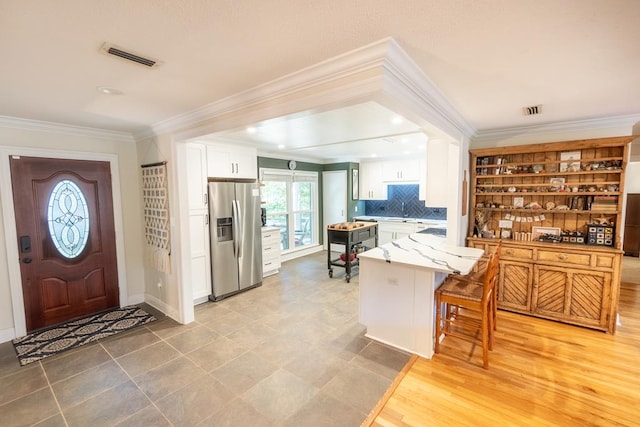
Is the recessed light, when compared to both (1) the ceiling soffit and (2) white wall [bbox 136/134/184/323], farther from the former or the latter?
(2) white wall [bbox 136/134/184/323]

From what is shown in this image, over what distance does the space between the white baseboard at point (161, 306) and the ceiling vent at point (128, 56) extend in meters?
2.79

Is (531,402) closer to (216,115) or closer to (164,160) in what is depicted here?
(216,115)

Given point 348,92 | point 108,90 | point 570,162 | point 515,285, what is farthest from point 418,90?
point 515,285

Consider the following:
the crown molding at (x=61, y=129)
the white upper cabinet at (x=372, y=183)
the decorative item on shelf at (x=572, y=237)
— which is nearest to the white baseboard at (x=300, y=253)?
the white upper cabinet at (x=372, y=183)

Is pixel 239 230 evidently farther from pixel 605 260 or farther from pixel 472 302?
pixel 605 260

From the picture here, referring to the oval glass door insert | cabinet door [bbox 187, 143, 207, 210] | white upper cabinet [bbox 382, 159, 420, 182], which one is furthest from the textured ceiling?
white upper cabinet [bbox 382, 159, 420, 182]

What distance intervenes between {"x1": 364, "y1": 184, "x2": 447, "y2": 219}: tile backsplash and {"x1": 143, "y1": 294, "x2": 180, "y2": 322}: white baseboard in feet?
17.0

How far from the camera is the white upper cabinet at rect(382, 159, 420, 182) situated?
20.1 feet

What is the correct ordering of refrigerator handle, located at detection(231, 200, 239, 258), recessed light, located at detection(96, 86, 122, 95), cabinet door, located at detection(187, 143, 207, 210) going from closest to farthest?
recessed light, located at detection(96, 86, 122, 95) → cabinet door, located at detection(187, 143, 207, 210) → refrigerator handle, located at detection(231, 200, 239, 258)

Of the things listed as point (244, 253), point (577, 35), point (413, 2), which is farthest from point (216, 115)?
point (577, 35)

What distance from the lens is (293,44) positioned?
4.90 ft

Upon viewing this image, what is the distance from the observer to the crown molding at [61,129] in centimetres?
292

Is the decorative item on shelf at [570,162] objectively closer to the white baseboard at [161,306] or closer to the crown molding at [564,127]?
the crown molding at [564,127]

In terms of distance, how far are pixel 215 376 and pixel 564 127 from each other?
15.0ft
